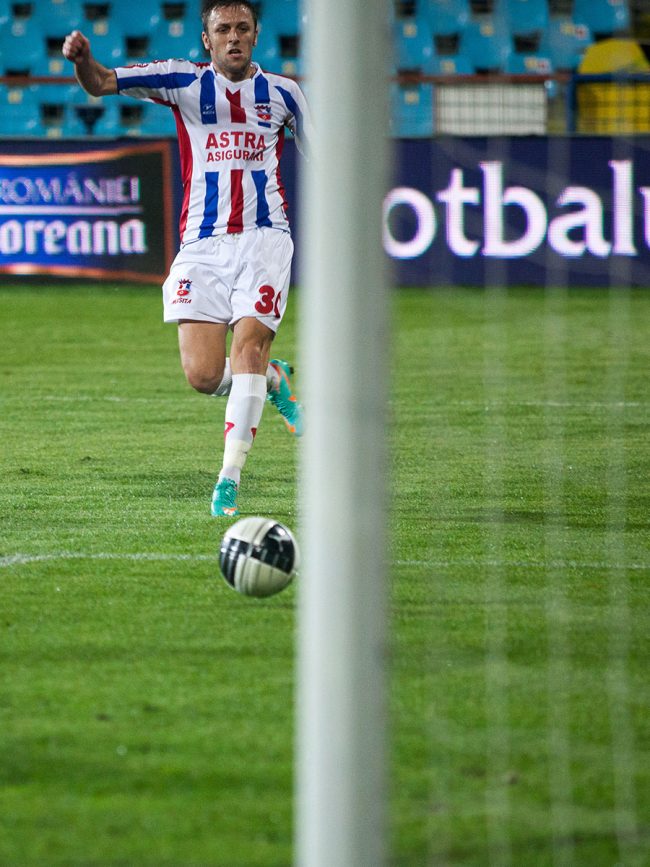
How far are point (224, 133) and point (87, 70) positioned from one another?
0.64m

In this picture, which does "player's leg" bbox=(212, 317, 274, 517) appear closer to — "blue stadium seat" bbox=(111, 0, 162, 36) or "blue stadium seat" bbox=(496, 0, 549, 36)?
"blue stadium seat" bbox=(496, 0, 549, 36)

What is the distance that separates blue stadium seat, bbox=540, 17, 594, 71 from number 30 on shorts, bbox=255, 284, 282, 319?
11782 mm

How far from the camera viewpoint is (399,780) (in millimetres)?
3213

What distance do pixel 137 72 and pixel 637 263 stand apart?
812 cm

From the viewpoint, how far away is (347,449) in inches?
91.3

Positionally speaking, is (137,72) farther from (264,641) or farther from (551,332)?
(551,332)

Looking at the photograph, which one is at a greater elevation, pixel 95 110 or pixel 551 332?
pixel 95 110

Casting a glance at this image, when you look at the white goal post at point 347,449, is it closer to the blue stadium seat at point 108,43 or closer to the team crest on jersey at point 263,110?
the team crest on jersey at point 263,110

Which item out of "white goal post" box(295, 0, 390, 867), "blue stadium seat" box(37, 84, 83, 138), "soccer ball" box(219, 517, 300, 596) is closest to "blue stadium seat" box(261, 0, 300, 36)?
"blue stadium seat" box(37, 84, 83, 138)

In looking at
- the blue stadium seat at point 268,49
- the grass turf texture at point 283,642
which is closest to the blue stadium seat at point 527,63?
the blue stadium seat at point 268,49

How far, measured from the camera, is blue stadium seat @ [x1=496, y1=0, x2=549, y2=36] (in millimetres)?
17969

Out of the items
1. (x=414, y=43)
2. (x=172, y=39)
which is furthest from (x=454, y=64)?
(x=172, y=39)

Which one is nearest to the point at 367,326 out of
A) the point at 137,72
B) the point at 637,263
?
the point at 137,72

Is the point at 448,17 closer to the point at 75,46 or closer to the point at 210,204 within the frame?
the point at 210,204
